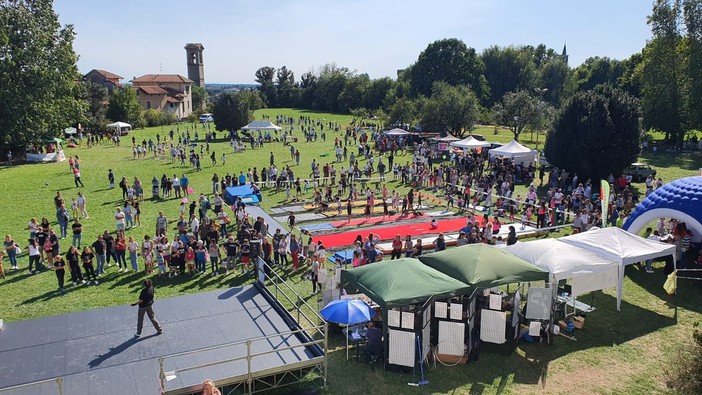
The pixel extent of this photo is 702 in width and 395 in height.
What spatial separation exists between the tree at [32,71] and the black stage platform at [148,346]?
31.3 metres

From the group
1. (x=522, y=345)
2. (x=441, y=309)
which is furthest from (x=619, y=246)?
(x=441, y=309)

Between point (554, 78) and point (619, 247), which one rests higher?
point (554, 78)

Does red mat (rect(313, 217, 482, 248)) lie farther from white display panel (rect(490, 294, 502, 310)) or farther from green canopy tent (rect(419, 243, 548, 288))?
white display panel (rect(490, 294, 502, 310))

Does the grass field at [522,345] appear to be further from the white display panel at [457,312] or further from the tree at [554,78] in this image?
the tree at [554,78]

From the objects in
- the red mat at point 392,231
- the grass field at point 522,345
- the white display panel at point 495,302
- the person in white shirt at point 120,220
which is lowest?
the grass field at point 522,345

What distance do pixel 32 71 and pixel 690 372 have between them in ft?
141

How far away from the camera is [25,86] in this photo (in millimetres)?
36781

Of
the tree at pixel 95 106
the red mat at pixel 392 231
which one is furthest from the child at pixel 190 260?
the tree at pixel 95 106

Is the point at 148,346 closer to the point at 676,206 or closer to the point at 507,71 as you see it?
the point at 676,206

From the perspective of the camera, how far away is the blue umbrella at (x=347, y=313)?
10.7 metres

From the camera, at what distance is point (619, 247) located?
44.7 ft

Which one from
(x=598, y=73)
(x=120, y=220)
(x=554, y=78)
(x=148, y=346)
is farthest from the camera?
(x=598, y=73)

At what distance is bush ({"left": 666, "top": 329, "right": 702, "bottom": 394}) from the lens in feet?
21.0

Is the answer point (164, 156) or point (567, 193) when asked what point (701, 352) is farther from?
point (164, 156)
